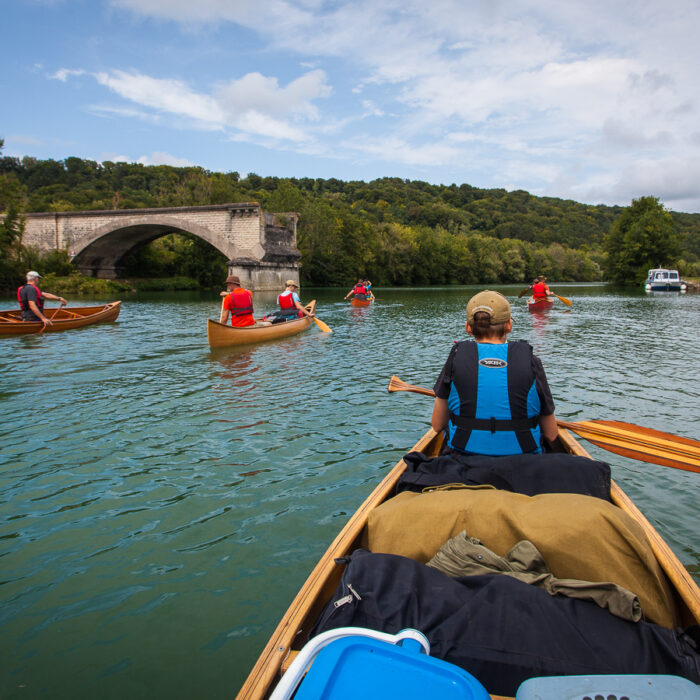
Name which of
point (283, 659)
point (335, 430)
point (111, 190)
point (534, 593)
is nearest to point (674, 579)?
point (534, 593)

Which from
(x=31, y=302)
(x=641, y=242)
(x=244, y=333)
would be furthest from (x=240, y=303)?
(x=641, y=242)

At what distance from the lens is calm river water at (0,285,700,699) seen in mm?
2654

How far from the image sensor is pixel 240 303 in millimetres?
12562

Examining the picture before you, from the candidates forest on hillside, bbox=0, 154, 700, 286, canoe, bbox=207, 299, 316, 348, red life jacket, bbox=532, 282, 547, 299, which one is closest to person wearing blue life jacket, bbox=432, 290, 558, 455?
canoe, bbox=207, 299, 316, 348

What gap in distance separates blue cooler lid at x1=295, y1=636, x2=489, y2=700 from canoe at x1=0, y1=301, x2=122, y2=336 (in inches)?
593

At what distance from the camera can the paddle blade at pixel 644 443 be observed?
4013 millimetres

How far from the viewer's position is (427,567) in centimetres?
206

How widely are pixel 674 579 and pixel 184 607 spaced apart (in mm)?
2570

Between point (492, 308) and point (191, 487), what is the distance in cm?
306

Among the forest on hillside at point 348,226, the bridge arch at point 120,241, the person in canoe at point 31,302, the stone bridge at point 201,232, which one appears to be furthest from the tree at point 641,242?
the person in canoe at point 31,302

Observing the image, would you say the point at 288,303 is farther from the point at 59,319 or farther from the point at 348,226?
the point at 348,226

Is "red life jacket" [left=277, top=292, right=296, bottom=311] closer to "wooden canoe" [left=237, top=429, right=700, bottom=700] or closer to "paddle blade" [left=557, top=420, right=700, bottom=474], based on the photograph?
"paddle blade" [left=557, top=420, right=700, bottom=474]

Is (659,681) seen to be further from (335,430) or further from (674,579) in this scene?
(335,430)

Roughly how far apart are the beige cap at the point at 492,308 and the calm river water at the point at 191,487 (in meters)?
1.97
